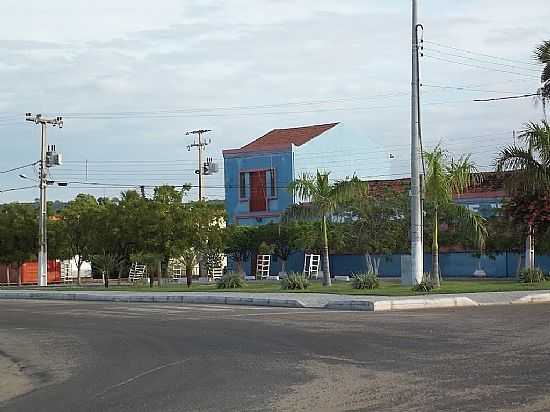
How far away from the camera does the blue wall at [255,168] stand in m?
60.8

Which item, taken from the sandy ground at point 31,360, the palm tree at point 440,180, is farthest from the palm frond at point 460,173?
the sandy ground at point 31,360

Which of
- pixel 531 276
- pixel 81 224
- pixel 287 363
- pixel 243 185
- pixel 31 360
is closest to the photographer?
pixel 287 363

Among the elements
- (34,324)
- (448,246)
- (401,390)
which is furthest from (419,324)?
(448,246)

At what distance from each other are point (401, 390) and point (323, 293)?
69.9 ft

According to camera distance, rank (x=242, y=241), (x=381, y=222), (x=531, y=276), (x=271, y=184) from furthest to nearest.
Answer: (x=271, y=184) < (x=242, y=241) < (x=381, y=222) < (x=531, y=276)

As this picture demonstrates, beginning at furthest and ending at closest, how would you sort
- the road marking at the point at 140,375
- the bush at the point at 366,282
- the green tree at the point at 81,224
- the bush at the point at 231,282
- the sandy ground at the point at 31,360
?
the green tree at the point at 81,224 < the bush at the point at 231,282 < the bush at the point at 366,282 < the sandy ground at the point at 31,360 < the road marking at the point at 140,375

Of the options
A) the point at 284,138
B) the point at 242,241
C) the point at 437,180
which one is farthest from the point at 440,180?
the point at 284,138

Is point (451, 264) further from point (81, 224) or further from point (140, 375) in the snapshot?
point (140, 375)

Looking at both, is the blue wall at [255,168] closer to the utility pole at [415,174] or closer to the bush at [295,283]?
the bush at [295,283]

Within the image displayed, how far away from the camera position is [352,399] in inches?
410

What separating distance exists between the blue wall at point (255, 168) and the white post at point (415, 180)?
2741 centimetres

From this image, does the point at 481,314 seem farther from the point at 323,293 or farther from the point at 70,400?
the point at 70,400

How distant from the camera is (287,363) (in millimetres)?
13891

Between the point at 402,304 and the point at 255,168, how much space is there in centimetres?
3667
